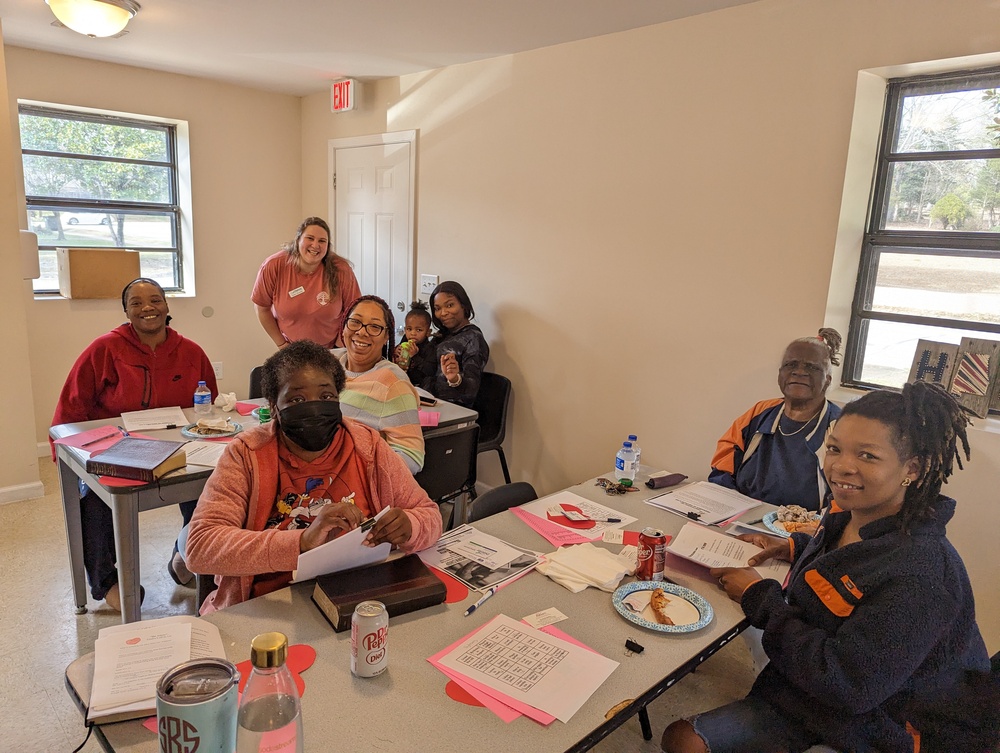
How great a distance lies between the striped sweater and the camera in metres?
2.36

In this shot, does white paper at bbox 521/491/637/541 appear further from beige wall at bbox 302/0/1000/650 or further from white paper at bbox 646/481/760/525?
beige wall at bbox 302/0/1000/650

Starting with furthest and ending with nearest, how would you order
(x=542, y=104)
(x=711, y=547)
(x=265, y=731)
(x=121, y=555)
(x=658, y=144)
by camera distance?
(x=542, y=104)
(x=658, y=144)
(x=121, y=555)
(x=711, y=547)
(x=265, y=731)

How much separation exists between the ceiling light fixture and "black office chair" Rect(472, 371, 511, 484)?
8.37 feet

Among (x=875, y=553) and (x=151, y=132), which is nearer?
(x=875, y=553)

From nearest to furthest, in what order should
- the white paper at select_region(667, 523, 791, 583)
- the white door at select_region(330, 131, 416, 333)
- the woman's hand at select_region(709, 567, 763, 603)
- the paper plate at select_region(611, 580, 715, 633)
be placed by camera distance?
the paper plate at select_region(611, 580, 715, 633) < the woman's hand at select_region(709, 567, 763, 603) < the white paper at select_region(667, 523, 791, 583) < the white door at select_region(330, 131, 416, 333)

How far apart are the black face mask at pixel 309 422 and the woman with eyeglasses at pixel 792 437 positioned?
4.98ft

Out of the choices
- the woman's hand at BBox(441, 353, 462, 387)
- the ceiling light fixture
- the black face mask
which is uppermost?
the ceiling light fixture

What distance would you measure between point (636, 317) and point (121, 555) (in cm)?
243

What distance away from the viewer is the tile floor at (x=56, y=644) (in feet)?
6.86

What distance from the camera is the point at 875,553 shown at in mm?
1340

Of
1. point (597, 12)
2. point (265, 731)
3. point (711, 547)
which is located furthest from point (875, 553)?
point (597, 12)

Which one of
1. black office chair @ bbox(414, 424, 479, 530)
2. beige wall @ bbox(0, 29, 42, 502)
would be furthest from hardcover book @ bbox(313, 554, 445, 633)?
beige wall @ bbox(0, 29, 42, 502)

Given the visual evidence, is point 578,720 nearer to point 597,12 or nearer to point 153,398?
point 153,398

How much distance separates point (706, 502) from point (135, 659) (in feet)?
5.68
